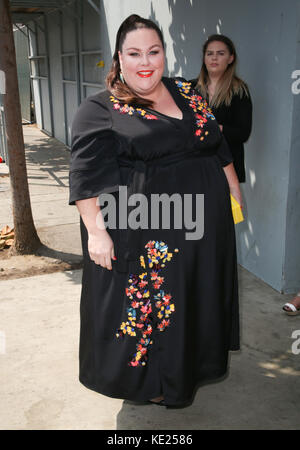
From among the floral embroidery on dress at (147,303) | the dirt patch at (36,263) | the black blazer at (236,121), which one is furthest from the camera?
the dirt patch at (36,263)

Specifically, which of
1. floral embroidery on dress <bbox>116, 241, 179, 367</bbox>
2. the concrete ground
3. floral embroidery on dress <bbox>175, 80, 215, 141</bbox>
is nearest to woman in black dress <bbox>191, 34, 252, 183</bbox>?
floral embroidery on dress <bbox>175, 80, 215, 141</bbox>

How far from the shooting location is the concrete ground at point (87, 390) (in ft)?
9.37

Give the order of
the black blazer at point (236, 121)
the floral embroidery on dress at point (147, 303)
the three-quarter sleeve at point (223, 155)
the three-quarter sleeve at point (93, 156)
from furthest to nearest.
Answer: the black blazer at point (236, 121)
the three-quarter sleeve at point (223, 155)
the floral embroidery on dress at point (147, 303)
the three-quarter sleeve at point (93, 156)

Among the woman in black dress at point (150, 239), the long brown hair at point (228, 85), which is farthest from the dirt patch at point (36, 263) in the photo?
the woman in black dress at point (150, 239)

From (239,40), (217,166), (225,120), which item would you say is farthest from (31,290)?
(239,40)

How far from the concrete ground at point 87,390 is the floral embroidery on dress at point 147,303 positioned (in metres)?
0.57

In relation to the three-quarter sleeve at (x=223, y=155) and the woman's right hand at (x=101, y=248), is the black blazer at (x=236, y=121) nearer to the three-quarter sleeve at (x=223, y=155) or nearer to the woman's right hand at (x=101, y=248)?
the three-quarter sleeve at (x=223, y=155)

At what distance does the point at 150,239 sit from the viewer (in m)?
2.52

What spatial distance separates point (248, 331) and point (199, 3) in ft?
11.5

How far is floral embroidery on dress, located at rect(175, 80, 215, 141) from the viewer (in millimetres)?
2558

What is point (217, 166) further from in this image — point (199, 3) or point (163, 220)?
point (199, 3)

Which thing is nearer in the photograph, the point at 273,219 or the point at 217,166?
the point at 217,166

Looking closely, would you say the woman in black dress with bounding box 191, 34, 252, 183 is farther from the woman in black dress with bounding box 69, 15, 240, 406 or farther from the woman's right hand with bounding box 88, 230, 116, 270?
the woman's right hand with bounding box 88, 230, 116, 270
